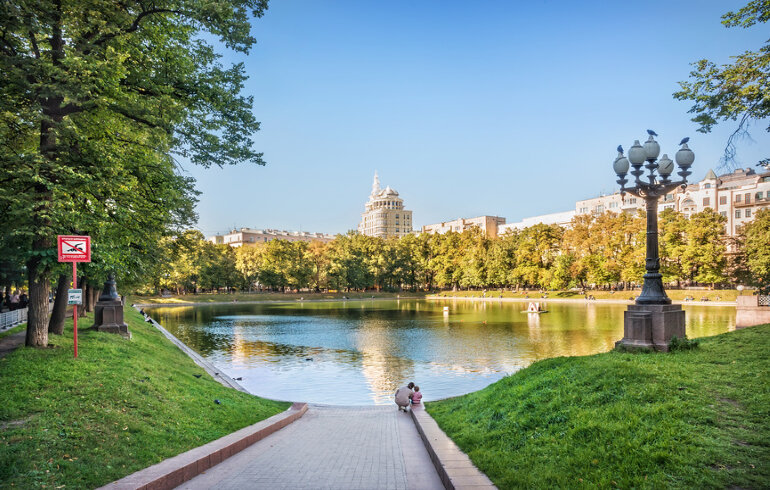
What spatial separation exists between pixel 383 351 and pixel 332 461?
20.8 metres

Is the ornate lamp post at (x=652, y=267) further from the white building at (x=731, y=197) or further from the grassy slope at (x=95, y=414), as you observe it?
the white building at (x=731, y=197)

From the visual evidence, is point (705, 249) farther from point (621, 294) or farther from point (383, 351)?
point (383, 351)

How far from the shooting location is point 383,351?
28.5 metres

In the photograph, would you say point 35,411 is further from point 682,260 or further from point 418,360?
point 682,260

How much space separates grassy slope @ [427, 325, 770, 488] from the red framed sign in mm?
9097

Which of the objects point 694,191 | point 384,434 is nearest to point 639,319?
point 384,434

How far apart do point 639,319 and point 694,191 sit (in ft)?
344

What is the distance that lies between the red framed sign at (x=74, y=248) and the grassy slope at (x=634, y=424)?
9097 mm

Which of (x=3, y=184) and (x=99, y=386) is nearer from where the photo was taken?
(x=99, y=386)

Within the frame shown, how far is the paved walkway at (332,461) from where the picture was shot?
678cm

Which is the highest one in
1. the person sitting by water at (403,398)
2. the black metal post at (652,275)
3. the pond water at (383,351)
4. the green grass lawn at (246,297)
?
the black metal post at (652,275)

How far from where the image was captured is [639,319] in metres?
11.1

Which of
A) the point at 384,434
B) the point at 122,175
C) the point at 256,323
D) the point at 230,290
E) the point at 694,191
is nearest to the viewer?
the point at 384,434

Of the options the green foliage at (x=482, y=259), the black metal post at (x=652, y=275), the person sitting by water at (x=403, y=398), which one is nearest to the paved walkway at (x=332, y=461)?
the person sitting by water at (x=403, y=398)
